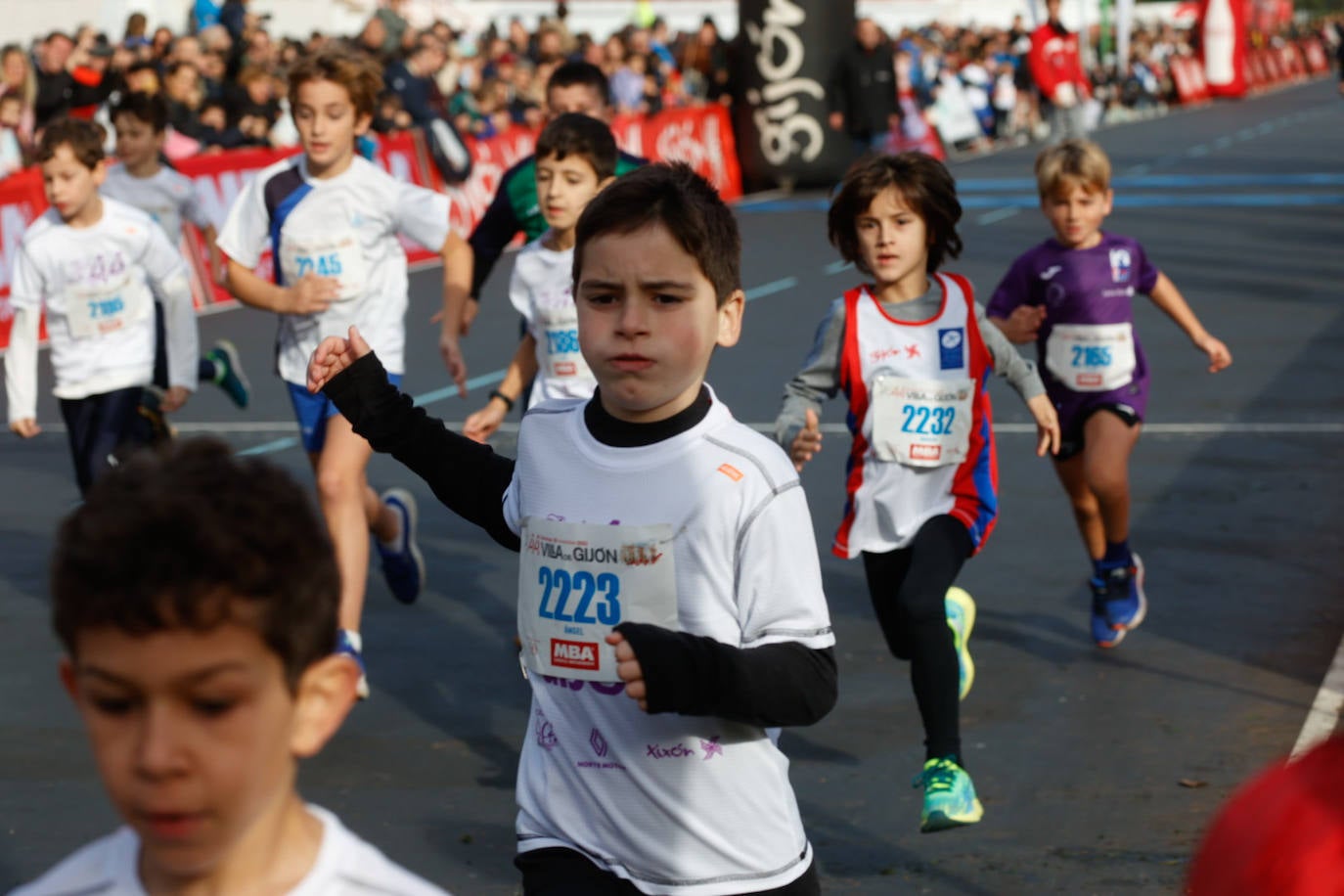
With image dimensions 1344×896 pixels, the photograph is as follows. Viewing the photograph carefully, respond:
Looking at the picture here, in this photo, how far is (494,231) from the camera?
7.54 m

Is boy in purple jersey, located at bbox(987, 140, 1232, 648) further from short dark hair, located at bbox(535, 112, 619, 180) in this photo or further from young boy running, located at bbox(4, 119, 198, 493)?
young boy running, located at bbox(4, 119, 198, 493)

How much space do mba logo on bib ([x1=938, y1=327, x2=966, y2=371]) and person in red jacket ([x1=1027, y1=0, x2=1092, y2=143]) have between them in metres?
22.0

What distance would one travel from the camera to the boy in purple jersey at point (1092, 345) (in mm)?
6789

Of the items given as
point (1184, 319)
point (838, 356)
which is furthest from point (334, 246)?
point (1184, 319)

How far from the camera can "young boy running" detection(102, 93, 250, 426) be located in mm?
10188

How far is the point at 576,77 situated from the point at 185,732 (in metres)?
6.21

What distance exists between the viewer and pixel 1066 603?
7453mm

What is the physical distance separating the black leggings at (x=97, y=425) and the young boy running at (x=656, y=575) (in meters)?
4.84

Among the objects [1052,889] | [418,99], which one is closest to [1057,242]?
[1052,889]

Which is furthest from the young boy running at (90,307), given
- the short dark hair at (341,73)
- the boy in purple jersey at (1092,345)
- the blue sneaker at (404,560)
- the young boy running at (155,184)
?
the boy in purple jersey at (1092,345)

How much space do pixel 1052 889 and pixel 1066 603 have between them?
8.93ft

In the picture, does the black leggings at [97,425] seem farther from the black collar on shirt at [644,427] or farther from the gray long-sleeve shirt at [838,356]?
the black collar on shirt at [644,427]

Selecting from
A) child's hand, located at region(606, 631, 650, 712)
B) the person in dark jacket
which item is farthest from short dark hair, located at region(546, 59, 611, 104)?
the person in dark jacket

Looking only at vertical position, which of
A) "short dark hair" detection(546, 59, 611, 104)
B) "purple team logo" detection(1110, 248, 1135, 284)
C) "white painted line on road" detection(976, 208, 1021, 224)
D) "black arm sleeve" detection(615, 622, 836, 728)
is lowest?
"white painted line on road" detection(976, 208, 1021, 224)
